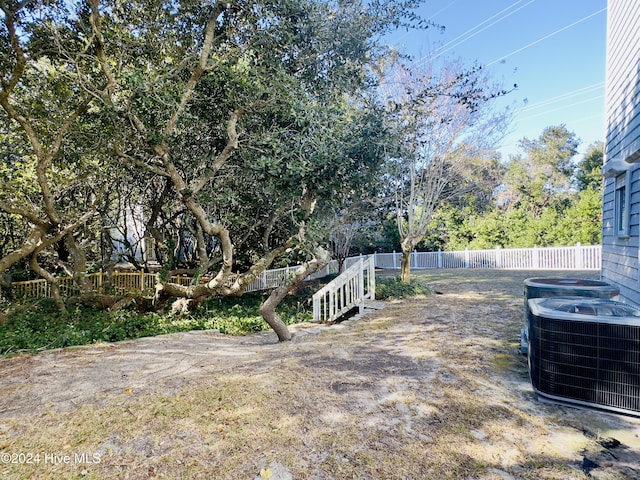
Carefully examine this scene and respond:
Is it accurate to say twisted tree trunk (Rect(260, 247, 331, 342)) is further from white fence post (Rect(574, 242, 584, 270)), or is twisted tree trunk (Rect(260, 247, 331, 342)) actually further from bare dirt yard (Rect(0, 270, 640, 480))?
white fence post (Rect(574, 242, 584, 270))

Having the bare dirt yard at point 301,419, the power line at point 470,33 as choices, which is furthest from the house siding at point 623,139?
the power line at point 470,33

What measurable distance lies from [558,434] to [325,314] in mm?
4523

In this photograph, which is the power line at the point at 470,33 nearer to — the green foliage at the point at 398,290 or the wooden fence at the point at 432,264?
the green foliage at the point at 398,290

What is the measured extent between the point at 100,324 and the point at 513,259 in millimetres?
14646

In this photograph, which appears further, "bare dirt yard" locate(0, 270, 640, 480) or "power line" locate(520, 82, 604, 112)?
"power line" locate(520, 82, 604, 112)

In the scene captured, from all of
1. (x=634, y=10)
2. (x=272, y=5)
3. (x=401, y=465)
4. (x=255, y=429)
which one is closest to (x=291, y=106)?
(x=272, y=5)

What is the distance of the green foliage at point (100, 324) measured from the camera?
508cm

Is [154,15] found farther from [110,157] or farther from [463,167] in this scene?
[463,167]

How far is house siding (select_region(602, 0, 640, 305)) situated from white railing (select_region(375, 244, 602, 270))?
20.9 feet

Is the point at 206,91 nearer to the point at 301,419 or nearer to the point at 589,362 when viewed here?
the point at 301,419

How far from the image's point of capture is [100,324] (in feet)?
21.3

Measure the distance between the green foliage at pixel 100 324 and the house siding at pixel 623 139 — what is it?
5.21 m

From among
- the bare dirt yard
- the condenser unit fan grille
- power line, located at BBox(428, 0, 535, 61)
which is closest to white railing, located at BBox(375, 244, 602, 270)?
power line, located at BBox(428, 0, 535, 61)

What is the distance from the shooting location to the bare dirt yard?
193 cm
